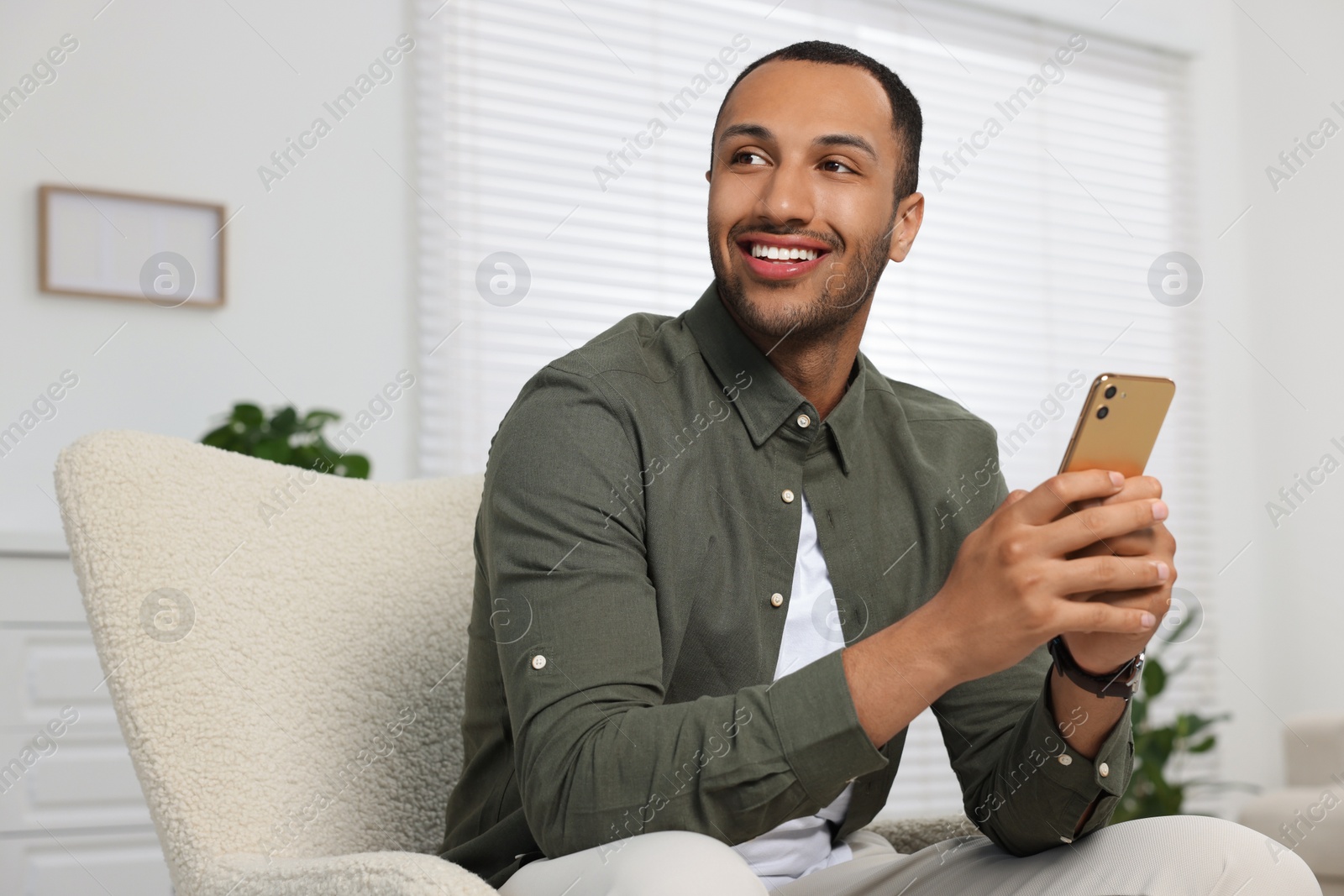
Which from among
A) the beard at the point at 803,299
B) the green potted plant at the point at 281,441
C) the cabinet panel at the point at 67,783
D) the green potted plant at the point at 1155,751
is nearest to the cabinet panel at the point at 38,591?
the cabinet panel at the point at 67,783

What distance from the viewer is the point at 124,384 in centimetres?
271

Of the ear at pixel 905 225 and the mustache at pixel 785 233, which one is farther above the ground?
the ear at pixel 905 225

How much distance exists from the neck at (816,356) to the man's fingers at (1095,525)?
1.51 feet

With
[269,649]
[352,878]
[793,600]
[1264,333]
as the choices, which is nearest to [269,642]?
[269,649]

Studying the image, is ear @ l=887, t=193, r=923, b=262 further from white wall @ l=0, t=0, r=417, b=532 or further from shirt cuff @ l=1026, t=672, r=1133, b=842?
white wall @ l=0, t=0, r=417, b=532

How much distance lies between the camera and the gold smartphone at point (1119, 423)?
0.91 meters

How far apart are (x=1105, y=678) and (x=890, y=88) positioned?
765 millimetres

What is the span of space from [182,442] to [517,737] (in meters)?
0.49

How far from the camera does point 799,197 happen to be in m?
1.28

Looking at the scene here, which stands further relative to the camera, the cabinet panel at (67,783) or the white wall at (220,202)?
the white wall at (220,202)

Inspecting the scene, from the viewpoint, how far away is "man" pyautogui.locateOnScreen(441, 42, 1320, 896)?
888 mm

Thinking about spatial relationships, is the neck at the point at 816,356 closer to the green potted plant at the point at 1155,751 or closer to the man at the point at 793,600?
the man at the point at 793,600

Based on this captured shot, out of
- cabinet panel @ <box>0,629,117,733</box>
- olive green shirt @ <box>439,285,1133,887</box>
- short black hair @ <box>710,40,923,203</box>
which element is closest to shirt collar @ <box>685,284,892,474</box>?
olive green shirt @ <box>439,285,1133,887</box>

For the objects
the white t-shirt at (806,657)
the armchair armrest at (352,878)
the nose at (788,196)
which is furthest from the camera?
the nose at (788,196)
